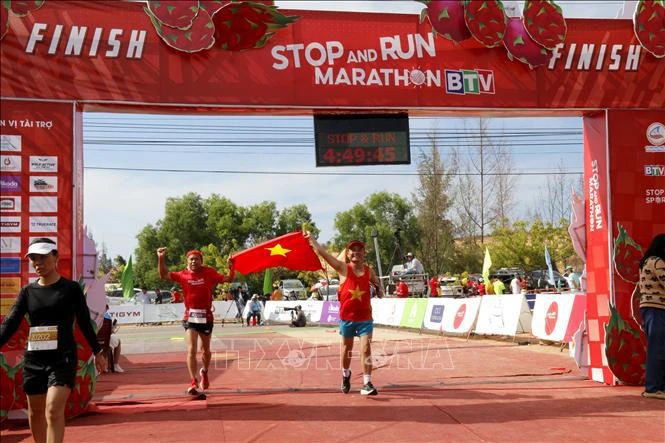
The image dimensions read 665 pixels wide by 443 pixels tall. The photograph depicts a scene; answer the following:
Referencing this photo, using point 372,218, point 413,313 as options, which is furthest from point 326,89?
point 372,218

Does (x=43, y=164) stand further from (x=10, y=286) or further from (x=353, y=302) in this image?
(x=353, y=302)

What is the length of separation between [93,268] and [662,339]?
283 inches

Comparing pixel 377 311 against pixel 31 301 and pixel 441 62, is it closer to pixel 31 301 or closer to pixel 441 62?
pixel 441 62

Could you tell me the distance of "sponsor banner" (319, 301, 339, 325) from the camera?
29875 millimetres

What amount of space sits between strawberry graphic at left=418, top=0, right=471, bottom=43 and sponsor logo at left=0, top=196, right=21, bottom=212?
5602mm

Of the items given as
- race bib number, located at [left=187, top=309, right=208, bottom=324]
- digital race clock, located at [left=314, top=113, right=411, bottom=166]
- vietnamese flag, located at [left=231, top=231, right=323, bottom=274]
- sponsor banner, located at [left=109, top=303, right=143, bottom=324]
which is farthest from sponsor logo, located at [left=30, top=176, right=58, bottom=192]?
sponsor banner, located at [left=109, top=303, right=143, bottom=324]

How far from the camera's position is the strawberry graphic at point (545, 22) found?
9.63 metres

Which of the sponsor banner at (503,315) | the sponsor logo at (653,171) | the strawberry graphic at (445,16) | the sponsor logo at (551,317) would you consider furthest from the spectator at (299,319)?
the strawberry graphic at (445,16)

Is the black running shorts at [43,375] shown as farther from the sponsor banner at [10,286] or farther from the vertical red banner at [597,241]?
the vertical red banner at [597,241]

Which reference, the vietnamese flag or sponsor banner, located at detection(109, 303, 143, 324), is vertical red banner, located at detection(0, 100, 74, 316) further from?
sponsor banner, located at detection(109, 303, 143, 324)

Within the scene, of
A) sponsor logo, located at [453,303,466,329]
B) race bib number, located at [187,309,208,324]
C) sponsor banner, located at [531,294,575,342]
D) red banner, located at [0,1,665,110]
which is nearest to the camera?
red banner, located at [0,1,665,110]

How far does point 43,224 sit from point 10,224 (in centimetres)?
35

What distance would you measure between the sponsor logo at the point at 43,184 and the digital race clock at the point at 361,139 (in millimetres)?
3291

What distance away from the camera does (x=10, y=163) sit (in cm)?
829
